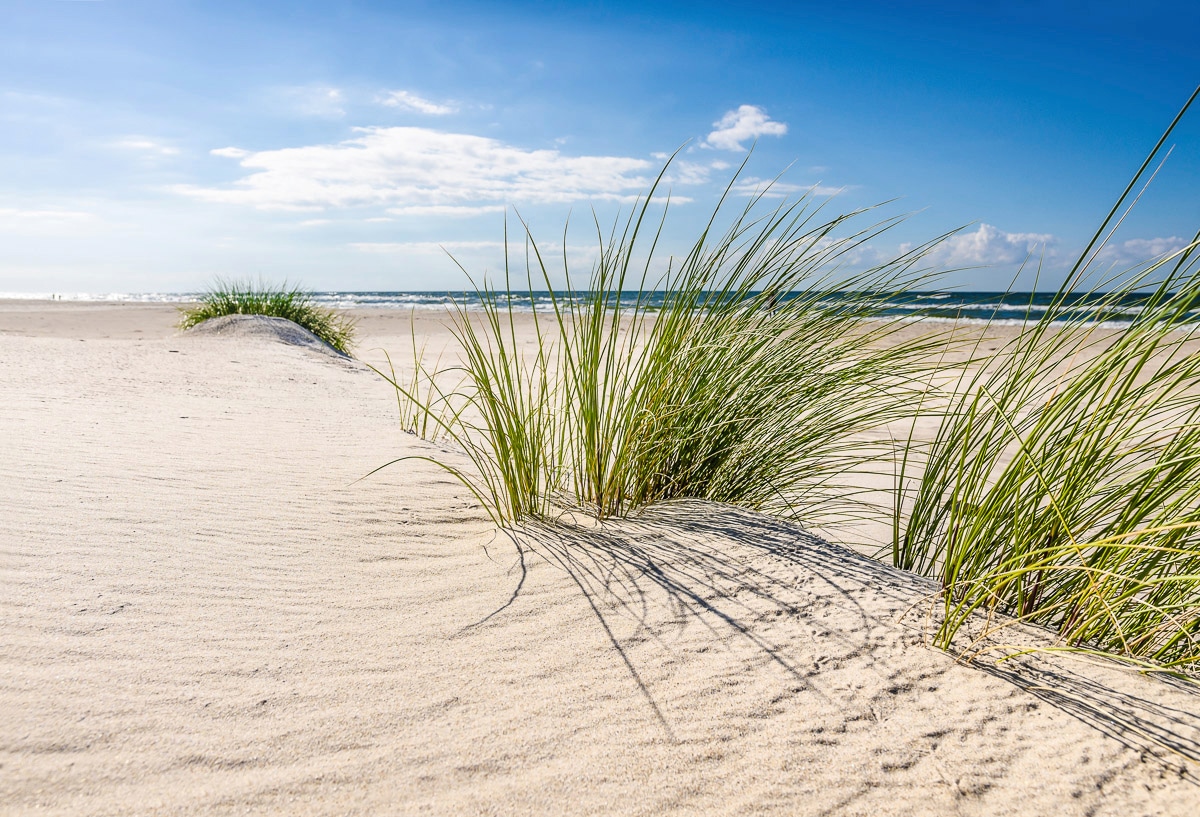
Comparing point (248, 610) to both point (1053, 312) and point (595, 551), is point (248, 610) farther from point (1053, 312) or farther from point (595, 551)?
point (1053, 312)

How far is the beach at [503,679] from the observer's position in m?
1.19

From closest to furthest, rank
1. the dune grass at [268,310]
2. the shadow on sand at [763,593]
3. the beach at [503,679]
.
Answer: the beach at [503,679]
the shadow on sand at [763,593]
the dune grass at [268,310]

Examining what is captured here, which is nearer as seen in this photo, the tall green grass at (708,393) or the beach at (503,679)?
the beach at (503,679)

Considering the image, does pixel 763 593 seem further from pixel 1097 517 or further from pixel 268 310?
pixel 268 310

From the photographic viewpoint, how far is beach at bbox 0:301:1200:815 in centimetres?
119

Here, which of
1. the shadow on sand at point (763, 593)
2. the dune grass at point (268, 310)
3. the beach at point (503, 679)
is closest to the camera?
the beach at point (503, 679)

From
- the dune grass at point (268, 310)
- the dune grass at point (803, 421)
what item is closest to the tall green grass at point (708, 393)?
the dune grass at point (803, 421)

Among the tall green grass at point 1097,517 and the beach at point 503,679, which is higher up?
the tall green grass at point 1097,517

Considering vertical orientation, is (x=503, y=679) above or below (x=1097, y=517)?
below

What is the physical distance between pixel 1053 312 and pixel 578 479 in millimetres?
1450

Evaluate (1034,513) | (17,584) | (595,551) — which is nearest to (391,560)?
(595,551)

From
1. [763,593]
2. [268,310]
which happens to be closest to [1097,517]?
[763,593]

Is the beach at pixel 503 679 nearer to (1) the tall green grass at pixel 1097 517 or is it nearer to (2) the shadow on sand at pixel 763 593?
(2) the shadow on sand at pixel 763 593

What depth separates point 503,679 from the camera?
147 centimetres
